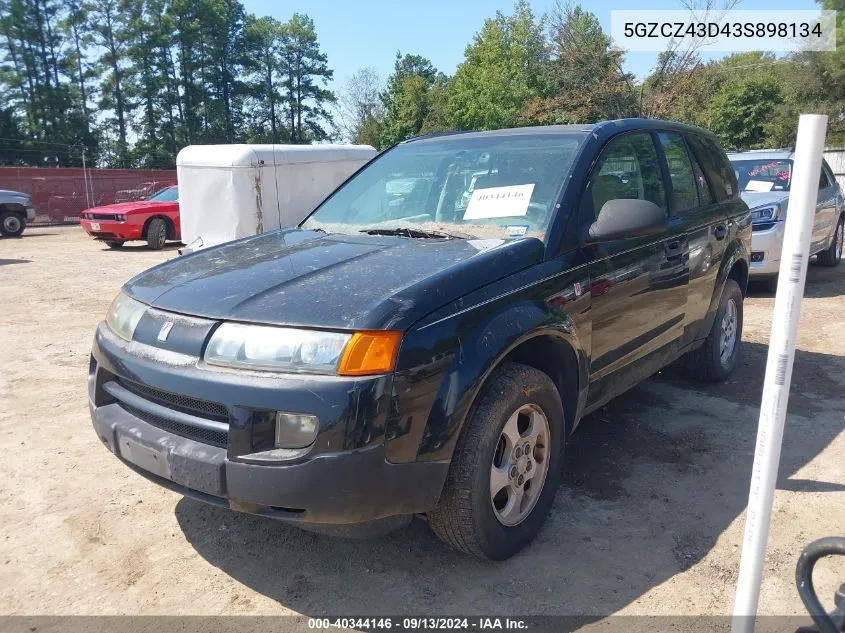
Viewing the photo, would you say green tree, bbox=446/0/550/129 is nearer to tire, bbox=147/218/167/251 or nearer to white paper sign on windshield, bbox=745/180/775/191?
tire, bbox=147/218/167/251

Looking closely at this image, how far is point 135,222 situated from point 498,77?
28.2 m

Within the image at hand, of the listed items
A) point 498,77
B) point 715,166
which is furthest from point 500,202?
point 498,77

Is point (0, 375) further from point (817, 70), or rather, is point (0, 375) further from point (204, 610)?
point (817, 70)

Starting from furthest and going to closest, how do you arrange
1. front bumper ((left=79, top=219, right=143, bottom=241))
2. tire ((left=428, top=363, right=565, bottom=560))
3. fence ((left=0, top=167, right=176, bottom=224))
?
fence ((left=0, top=167, right=176, bottom=224))
front bumper ((left=79, top=219, right=143, bottom=241))
tire ((left=428, top=363, right=565, bottom=560))

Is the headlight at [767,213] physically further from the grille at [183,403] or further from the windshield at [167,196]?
the windshield at [167,196]

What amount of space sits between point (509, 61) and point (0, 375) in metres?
39.1

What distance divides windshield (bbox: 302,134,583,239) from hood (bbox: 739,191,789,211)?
5503 mm

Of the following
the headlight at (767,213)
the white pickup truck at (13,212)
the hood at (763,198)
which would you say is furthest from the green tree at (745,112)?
the white pickup truck at (13,212)

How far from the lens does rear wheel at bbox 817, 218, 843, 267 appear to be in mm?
10445

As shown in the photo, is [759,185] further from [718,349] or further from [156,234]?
[156,234]

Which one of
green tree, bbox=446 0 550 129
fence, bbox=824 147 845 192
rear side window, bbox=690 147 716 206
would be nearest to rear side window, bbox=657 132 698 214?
rear side window, bbox=690 147 716 206

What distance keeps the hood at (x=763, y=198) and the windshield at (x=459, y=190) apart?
550 cm

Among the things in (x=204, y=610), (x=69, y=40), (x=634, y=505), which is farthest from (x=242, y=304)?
(x=69, y=40)

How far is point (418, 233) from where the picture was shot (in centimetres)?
337
